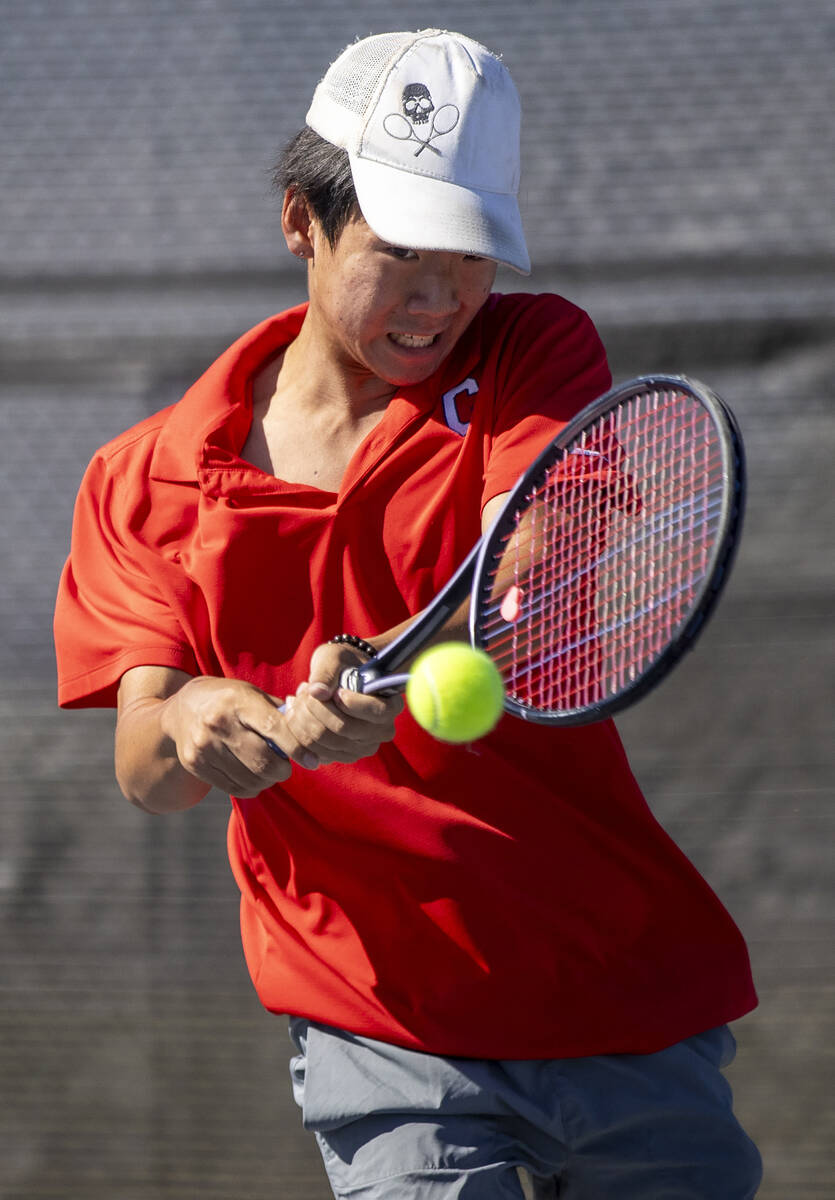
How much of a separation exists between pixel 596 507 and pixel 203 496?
1.29 feet

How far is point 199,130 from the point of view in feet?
7.71

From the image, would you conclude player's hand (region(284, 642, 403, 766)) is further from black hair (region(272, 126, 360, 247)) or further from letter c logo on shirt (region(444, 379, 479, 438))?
black hair (region(272, 126, 360, 247))

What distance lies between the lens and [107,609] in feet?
4.72

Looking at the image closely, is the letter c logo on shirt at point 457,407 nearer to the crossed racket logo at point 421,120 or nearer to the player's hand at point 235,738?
the crossed racket logo at point 421,120

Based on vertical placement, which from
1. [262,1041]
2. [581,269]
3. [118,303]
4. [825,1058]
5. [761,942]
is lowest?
[262,1041]

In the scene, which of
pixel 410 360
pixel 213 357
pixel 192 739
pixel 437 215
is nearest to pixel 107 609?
pixel 192 739

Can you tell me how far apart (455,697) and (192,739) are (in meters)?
0.28

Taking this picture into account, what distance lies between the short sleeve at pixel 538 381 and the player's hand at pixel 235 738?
292 millimetres

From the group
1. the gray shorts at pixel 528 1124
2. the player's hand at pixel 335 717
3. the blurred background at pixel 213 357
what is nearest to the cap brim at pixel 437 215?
the player's hand at pixel 335 717

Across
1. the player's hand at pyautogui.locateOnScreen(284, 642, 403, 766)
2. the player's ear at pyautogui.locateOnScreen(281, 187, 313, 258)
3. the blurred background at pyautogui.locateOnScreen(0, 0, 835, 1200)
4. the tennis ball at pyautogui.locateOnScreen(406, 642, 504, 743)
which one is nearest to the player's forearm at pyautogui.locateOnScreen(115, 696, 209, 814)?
the player's hand at pyautogui.locateOnScreen(284, 642, 403, 766)

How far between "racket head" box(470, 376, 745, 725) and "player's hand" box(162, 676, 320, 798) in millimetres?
192

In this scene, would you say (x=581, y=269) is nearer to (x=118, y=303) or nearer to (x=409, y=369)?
(x=118, y=303)

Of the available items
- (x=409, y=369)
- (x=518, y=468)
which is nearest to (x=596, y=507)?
(x=518, y=468)

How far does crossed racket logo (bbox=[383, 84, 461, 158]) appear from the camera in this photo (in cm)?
124
